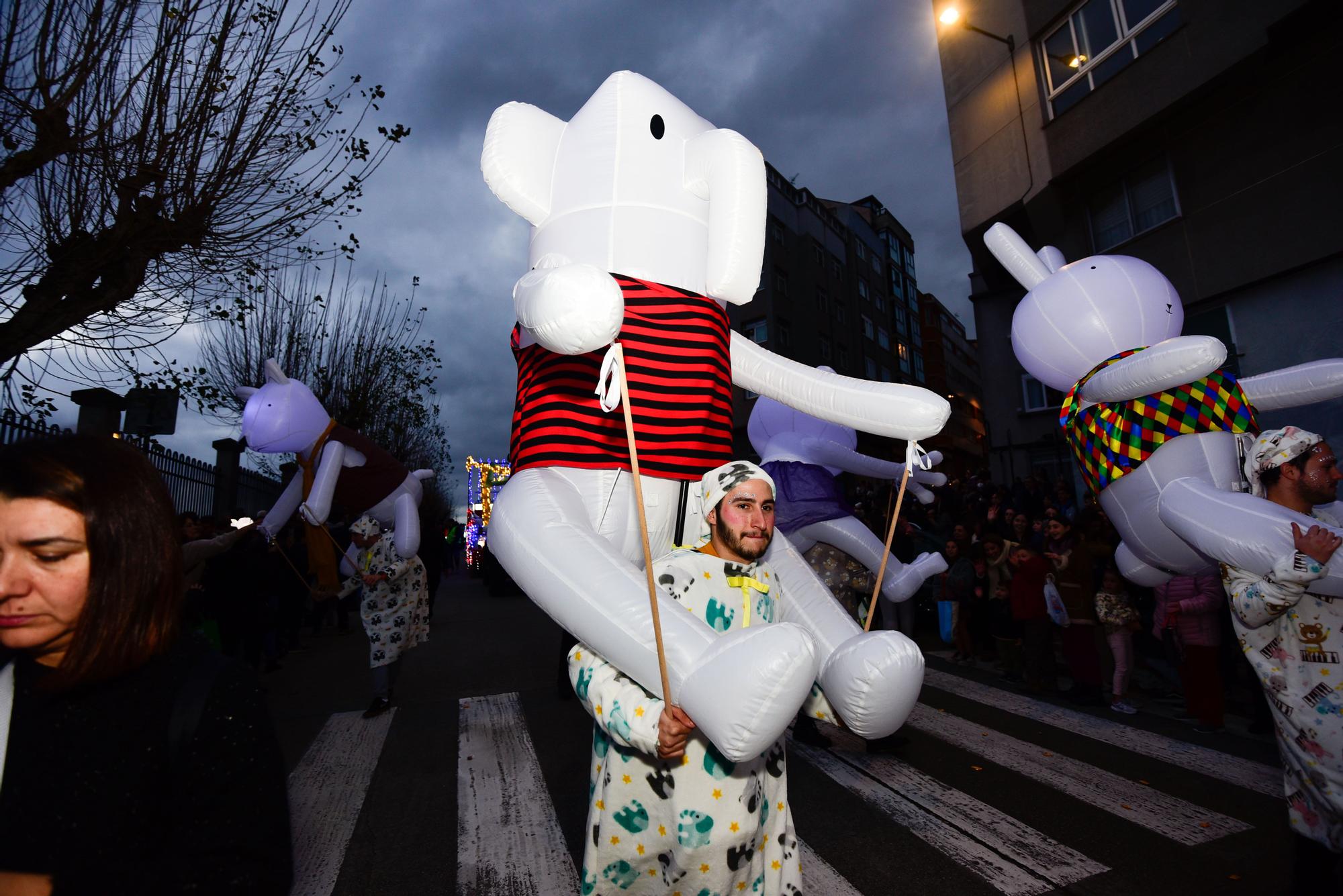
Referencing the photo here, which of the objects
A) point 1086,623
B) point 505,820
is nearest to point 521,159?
point 505,820

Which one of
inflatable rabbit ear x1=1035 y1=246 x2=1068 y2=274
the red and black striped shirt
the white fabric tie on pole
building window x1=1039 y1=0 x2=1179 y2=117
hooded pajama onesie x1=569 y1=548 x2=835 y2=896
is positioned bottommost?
hooded pajama onesie x1=569 y1=548 x2=835 y2=896

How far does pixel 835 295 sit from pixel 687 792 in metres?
28.7

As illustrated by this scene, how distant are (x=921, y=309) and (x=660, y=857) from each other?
42.2 meters

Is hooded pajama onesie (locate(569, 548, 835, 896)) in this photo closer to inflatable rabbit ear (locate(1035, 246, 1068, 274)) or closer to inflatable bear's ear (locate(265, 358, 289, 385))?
inflatable rabbit ear (locate(1035, 246, 1068, 274))

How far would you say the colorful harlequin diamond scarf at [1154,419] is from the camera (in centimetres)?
299

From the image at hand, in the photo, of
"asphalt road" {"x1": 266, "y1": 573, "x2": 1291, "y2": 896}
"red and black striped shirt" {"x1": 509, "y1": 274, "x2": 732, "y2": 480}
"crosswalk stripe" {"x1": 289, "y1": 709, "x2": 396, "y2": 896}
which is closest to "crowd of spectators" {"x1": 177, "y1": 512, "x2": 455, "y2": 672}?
"crosswalk stripe" {"x1": 289, "y1": 709, "x2": 396, "y2": 896}

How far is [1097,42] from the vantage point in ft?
32.6

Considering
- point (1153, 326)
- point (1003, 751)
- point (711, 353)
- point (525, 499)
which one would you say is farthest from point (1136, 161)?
point (525, 499)

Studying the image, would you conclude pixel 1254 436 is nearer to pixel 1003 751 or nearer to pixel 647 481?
pixel 1003 751

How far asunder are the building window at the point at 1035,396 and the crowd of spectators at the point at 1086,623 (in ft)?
14.2

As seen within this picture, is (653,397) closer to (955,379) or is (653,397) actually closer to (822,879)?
(822,879)

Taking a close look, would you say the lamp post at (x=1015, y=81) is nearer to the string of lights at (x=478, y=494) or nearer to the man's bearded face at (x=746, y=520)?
the man's bearded face at (x=746, y=520)

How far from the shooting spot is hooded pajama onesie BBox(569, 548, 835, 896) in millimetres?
1662

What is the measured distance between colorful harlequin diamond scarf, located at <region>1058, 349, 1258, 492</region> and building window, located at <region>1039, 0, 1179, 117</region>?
332 inches
